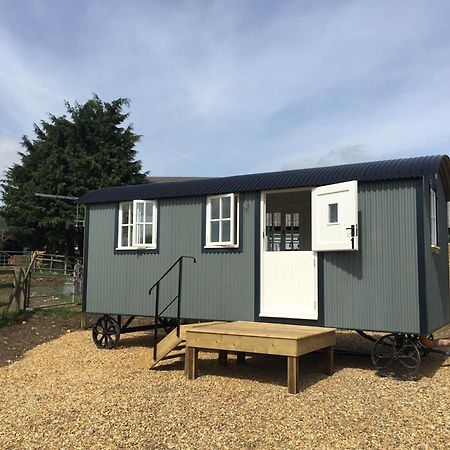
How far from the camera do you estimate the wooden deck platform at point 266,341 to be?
6.27 m

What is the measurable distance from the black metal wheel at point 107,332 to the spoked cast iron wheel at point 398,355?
4.96 metres

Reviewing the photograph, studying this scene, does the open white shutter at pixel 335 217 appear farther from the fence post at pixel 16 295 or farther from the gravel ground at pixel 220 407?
the fence post at pixel 16 295

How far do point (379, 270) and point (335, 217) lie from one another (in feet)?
3.22

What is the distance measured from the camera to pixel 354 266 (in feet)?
24.2

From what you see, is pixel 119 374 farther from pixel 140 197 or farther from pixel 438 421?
pixel 438 421

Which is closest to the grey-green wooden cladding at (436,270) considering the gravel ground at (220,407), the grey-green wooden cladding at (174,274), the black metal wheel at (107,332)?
the gravel ground at (220,407)


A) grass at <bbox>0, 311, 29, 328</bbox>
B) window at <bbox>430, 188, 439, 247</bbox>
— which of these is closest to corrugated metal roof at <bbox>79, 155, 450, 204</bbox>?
window at <bbox>430, 188, 439, 247</bbox>

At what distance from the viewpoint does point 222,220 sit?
8.69 m

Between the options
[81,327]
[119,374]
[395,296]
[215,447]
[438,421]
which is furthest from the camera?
[81,327]

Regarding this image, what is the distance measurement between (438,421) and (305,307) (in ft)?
9.44

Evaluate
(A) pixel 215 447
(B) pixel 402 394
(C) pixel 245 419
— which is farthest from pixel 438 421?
(A) pixel 215 447

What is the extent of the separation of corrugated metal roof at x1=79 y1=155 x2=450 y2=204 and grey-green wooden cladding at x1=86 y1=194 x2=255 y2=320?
194 mm

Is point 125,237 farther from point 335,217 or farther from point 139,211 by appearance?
point 335,217

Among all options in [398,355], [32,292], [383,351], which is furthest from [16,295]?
[398,355]
